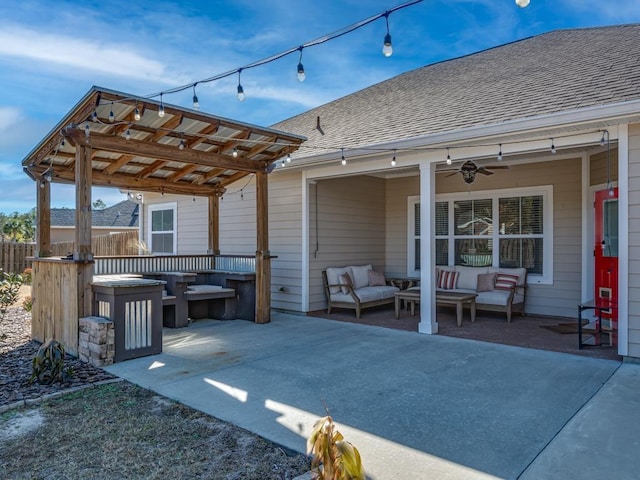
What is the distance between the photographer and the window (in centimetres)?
1055

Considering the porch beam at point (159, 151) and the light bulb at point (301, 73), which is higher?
the light bulb at point (301, 73)

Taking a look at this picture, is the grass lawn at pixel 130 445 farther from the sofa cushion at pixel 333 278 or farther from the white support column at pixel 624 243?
the sofa cushion at pixel 333 278

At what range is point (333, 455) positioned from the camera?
1767 millimetres

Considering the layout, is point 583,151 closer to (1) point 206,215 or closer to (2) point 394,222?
(2) point 394,222

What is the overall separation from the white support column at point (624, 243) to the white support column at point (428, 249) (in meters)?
2.20

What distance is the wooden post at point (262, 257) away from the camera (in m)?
6.99

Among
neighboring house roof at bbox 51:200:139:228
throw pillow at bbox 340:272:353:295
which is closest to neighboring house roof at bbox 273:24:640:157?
throw pillow at bbox 340:272:353:295

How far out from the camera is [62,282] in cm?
530

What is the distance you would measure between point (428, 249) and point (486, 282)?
80.3 inches

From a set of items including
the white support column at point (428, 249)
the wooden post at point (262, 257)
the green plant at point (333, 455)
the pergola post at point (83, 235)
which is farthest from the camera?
the wooden post at point (262, 257)

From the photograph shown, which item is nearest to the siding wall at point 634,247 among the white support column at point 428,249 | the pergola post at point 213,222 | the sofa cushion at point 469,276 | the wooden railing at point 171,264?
the white support column at point 428,249

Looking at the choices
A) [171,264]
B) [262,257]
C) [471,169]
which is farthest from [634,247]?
[171,264]

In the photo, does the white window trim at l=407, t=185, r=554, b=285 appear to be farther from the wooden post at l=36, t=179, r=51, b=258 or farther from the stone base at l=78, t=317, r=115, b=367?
the wooden post at l=36, t=179, r=51, b=258

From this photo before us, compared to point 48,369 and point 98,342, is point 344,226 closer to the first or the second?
point 98,342
